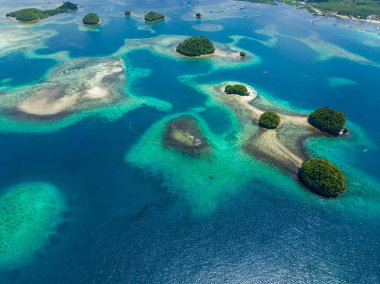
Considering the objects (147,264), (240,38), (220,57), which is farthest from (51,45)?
(147,264)

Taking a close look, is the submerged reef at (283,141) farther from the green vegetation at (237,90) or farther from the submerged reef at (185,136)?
the submerged reef at (185,136)

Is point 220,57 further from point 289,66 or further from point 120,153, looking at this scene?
point 120,153

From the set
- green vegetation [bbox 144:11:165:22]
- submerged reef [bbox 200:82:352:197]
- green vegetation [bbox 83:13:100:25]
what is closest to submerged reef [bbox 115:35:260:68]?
green vegetation [bbox 144:11:165:22]

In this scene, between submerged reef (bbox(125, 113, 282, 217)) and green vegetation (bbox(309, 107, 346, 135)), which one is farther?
green vegetation (bbox(309, 107, 346, 135))

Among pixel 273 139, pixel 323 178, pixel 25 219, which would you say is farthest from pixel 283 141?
pixel 25 219

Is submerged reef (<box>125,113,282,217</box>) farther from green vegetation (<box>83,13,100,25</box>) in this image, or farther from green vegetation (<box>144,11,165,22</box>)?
green vegetation (<box>144,11,165,22</box>)

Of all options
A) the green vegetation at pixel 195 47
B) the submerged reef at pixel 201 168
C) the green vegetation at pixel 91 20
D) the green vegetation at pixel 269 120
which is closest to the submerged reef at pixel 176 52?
the green vegetation at pixel 195 47
